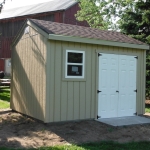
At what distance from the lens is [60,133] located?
7.23m

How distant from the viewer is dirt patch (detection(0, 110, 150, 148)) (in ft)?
21.4

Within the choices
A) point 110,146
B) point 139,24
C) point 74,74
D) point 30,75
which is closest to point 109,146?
point 110,146

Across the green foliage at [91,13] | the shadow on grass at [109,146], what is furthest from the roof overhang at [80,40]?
the green foliage at [91,13]

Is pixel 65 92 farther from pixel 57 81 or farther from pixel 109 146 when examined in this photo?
pixel 109 146

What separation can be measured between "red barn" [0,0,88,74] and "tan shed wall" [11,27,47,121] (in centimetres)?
1439

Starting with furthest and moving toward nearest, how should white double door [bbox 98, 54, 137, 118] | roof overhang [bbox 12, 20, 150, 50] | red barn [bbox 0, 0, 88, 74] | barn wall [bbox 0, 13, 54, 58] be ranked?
1. barn wall [bbox 0, 13, 54, 58]
2. red barn [bbox 0, 0, 88, 74]
3. white double door [bbox 98, 54, 137, 118]
4. roof overhang [bbox 12, 20, 150, 50]

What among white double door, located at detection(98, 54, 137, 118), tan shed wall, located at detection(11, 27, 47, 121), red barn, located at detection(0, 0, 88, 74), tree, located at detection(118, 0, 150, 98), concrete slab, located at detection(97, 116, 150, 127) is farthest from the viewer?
red barn, located at detection(0, 0, 88, 74)

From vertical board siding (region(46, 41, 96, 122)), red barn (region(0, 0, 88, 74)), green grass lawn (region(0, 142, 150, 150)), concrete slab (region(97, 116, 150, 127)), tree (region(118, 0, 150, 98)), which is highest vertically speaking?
red barn (region(0, 0, 88, 74))

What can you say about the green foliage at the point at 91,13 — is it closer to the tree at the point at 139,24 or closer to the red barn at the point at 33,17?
the red barn at the point at 33,17

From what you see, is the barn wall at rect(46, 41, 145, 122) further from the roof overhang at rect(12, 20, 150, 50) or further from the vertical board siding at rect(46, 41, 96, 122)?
the roof overhang at rect(12, 20, 150, 50)

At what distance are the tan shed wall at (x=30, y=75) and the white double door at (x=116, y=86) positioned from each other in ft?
6.60

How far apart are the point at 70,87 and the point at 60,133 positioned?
5.56ft

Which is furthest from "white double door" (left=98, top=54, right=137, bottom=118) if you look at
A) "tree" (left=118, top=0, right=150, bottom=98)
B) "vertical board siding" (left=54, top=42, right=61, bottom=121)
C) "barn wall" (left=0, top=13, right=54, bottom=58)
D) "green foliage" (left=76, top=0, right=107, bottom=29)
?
"barn wall" (left=0, top=13, right=54, bottom=58)

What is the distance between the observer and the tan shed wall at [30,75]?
827cm
